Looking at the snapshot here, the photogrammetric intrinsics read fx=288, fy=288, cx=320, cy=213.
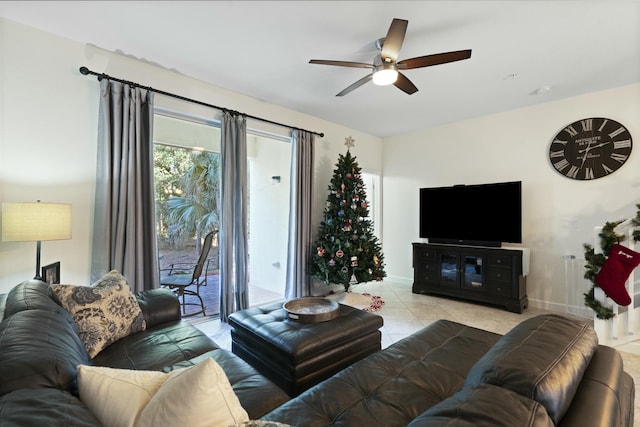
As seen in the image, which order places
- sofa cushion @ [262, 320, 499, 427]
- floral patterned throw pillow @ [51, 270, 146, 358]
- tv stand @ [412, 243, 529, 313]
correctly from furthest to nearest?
tv stand @ [412, 243, 529, 313]
floral patterned throw pillow @ [51, 270, 146, 358]
sofa cushion @ [262, 320, 499, 427]

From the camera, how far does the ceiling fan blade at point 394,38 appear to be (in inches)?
75.2

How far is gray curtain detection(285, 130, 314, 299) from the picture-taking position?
3.99 meters

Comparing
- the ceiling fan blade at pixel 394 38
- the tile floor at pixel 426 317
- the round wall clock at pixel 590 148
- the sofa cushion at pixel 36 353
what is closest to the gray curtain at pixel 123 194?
the tile floor at pixel 426 317

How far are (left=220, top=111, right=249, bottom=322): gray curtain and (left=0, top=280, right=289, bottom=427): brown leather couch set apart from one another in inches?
43.7

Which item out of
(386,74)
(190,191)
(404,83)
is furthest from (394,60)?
(190,191)

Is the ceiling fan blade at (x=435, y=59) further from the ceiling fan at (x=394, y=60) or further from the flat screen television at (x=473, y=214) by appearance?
→ the flat screen television at (x=473, y=214)

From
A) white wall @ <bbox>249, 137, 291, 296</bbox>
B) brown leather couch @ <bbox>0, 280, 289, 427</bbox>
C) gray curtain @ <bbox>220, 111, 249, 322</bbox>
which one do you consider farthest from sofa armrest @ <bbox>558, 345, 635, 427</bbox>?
white wall @ <bbox>249, 137, 291, 296</bbox>

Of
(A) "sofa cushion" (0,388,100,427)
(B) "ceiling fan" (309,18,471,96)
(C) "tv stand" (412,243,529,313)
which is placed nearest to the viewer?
(A) "sofa cushion" (0,388,100,427)

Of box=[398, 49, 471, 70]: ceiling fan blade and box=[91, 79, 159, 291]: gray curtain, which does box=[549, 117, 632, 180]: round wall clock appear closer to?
box=[398, 49, 471, 70]: ceiling fan blade

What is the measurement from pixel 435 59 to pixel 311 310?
2165 millimetres

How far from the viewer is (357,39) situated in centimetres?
243

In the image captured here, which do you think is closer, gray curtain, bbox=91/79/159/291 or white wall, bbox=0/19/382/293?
white wall, bbox=0/19/382/293

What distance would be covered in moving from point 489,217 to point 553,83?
1.71 metres

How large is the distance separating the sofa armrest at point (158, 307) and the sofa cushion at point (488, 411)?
1903 mm
